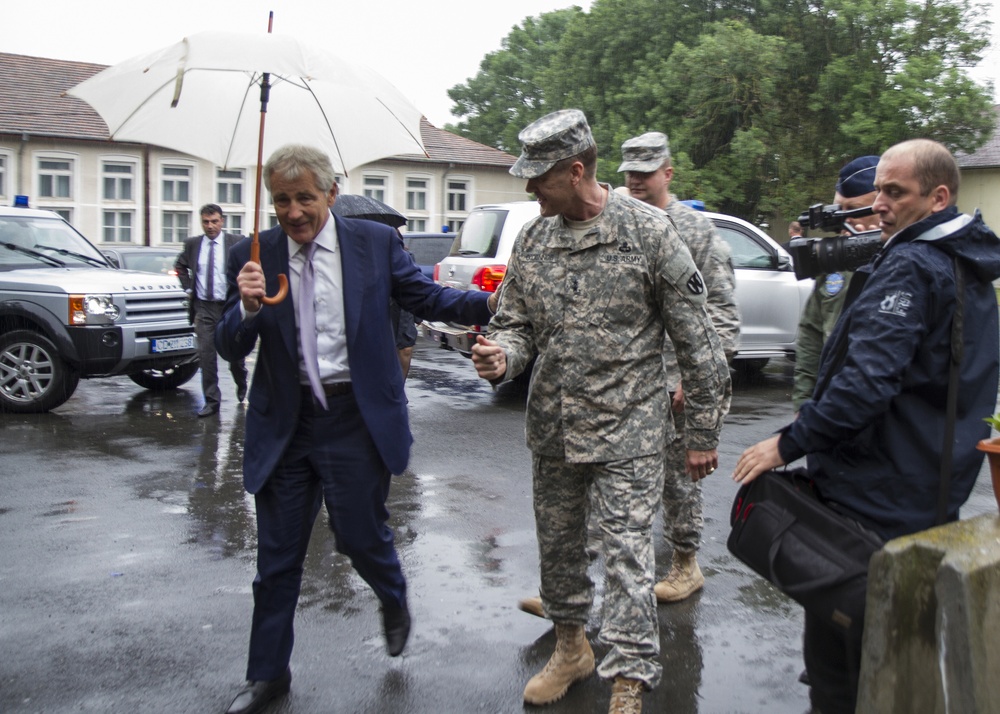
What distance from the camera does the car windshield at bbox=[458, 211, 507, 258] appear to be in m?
10.7

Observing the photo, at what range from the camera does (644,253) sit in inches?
138

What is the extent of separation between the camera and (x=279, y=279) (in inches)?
145

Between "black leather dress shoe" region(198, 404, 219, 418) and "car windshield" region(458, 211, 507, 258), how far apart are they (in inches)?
121

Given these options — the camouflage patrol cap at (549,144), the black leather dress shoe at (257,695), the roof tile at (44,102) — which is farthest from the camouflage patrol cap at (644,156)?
the roof tile at (44,102)

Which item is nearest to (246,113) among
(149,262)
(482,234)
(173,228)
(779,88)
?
(482,234)

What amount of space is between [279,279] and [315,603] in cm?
172

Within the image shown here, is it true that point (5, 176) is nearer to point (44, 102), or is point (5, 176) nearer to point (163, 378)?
point (44, 102)

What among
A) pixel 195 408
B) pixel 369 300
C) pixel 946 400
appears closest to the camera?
pixel 946 400

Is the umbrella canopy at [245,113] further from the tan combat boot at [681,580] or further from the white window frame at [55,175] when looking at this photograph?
the white window frame at [55,175]

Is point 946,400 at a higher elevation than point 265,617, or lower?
higher

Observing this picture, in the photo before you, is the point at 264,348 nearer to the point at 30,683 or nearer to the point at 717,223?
the point at 30,683

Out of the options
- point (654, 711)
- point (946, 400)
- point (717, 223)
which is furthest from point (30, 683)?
point (717, 223)

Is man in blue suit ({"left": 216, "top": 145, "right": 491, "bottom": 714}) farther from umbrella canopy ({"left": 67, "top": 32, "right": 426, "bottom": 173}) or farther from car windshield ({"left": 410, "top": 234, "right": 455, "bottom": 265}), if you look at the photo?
car windshield ({"left": 410, "top": 234, "right": 455, "bottom": 265})

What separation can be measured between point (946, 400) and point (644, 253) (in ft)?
3.54
